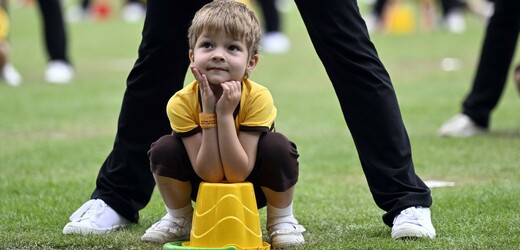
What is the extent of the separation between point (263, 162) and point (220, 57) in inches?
16.7

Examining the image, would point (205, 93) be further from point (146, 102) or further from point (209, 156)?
point (146, 102)

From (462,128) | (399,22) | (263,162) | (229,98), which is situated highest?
(229,98)

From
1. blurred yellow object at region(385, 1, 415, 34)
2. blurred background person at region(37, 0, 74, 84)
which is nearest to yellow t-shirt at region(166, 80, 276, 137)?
blurred background person at region(37, 0, 74, 84)

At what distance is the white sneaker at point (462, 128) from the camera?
779 cm

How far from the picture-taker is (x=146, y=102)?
4691 mm

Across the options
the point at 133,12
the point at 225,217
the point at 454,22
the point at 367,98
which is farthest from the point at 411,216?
the point at 133,12

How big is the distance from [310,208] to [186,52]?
1086 millimetres

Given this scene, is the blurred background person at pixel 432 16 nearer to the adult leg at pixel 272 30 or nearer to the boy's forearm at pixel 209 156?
the adult leg at pixel 272 30

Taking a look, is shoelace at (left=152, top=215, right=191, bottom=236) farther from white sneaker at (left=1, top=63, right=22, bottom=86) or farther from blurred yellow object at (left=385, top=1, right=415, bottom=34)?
blurred yellow object at (left=385, top=1, right=415, bottom=34)

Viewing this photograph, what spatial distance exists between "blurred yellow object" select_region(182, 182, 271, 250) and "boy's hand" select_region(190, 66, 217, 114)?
280 millimetres

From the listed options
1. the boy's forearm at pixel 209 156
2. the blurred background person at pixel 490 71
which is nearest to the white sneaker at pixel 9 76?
the blurred background person at pixel 490 71

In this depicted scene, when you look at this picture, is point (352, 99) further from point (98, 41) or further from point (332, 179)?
point (98, 41)

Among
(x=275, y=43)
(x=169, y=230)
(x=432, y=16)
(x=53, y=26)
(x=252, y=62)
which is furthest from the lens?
(x=432, y=16)

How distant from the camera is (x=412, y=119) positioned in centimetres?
879
